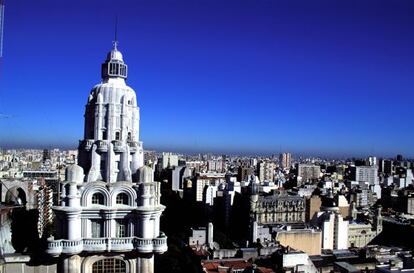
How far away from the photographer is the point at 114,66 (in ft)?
32.1

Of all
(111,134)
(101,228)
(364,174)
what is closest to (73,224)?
(101,228)

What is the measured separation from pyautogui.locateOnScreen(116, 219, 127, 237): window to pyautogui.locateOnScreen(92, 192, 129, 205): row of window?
0.38 metres

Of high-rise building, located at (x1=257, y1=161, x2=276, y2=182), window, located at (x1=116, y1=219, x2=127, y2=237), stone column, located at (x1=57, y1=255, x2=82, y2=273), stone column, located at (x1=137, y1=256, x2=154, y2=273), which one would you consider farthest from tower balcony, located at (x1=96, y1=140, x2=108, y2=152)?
high-rise building, located at (x1=257, y1=161, x2=276, y2=182)

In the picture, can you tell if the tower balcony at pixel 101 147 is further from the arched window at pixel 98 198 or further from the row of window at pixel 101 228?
the row of window at pixel 101 228

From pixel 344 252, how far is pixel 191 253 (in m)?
7.71

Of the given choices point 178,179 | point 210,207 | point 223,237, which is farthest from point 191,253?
point 178,179

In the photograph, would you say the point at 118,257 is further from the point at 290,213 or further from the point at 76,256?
the point at 290,213

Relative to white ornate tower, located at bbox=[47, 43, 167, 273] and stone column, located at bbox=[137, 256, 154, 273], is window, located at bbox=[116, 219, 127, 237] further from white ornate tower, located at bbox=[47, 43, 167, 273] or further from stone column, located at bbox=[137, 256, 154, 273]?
stone column, located at bbox=[137, 256, 154, 273]

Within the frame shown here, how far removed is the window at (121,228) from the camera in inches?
356

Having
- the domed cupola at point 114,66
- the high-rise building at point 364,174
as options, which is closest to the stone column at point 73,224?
the domed cupola at point 114,66

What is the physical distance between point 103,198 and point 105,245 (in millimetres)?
914

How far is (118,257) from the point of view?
29.5 ft

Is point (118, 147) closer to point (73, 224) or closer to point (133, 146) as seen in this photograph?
point (133, 146)

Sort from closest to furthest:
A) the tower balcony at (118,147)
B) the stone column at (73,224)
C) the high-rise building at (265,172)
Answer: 1. the stone column at (73,224)
2. the tower balcony at (118,147)
3. the high-rise building at (265,172)
